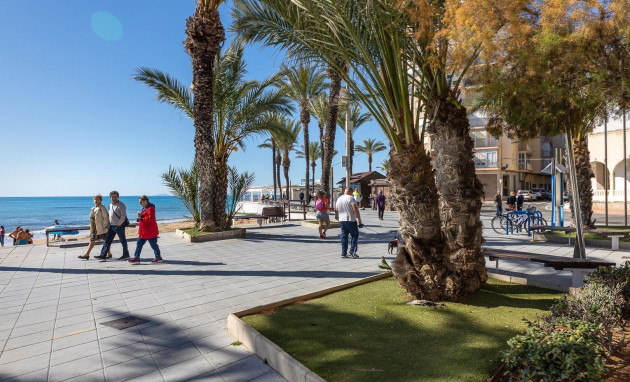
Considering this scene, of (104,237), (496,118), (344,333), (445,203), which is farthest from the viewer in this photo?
(104,237)

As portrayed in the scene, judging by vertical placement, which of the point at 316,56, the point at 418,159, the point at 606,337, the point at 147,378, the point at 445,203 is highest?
the point at 316,56

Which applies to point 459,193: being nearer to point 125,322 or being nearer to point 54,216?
point 125,322

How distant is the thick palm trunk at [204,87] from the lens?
39.1 ft

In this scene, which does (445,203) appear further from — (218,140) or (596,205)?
(596,205)

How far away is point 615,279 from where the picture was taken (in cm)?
399

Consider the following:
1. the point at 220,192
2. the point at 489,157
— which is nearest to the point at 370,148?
the point at 489,157

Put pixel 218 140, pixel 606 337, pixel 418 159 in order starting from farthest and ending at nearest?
pixel 218 140, pixel 418 159, pixel 606 337

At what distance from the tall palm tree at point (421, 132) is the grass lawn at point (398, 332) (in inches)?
18.7

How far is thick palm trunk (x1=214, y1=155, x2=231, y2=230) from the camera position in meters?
12.8

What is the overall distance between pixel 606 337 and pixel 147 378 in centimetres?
417

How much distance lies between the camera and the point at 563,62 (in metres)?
4.29

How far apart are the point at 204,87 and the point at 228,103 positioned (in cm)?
169

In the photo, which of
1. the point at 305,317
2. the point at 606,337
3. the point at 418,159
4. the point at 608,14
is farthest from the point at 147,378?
the point at 608,14

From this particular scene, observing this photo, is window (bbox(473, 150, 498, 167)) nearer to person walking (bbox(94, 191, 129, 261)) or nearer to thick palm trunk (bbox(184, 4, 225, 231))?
thick palm trunk (bbox(184, 4, 225, 231))
